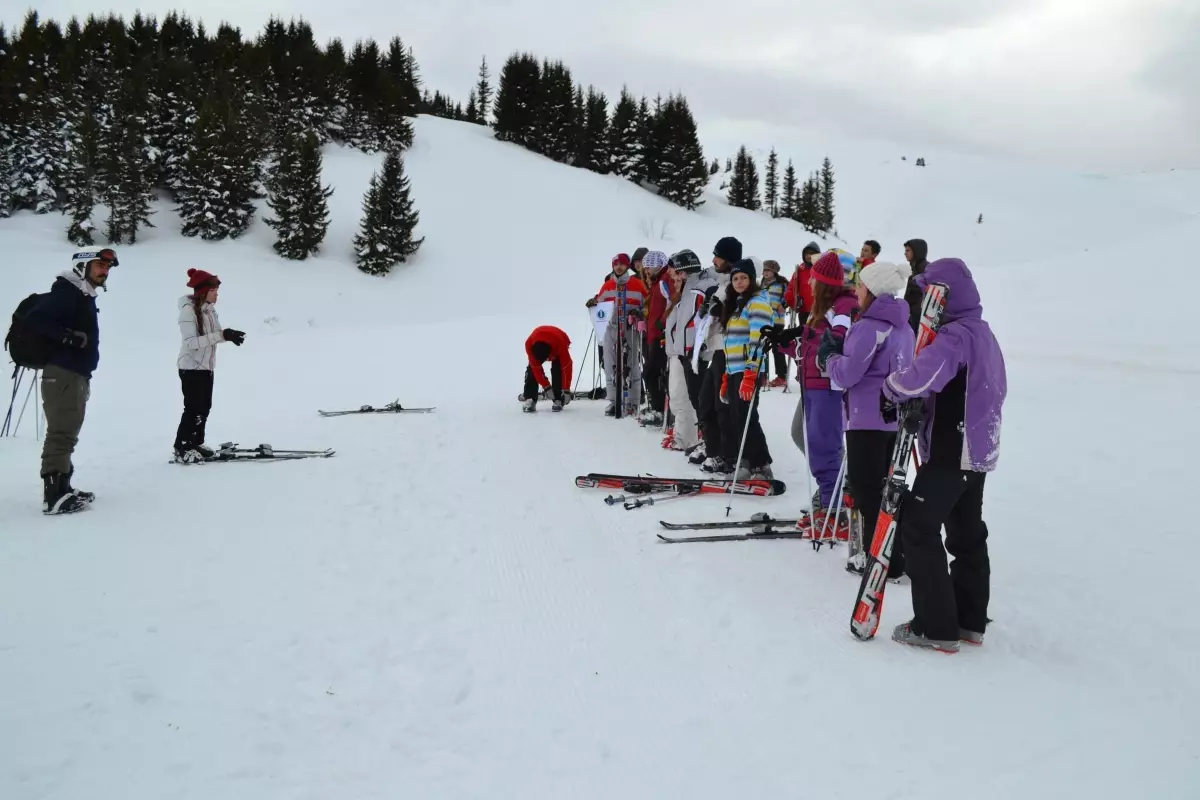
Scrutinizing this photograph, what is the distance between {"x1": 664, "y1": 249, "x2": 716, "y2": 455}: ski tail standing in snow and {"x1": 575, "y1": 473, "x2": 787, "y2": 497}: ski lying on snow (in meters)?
1.11

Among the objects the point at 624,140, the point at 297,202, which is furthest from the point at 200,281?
the point at 624,140

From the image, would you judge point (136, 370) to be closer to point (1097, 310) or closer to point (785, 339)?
point (785, 339)

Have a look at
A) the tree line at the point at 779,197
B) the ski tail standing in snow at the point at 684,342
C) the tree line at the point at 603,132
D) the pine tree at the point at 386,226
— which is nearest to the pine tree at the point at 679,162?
the tree line at the point at 603,132

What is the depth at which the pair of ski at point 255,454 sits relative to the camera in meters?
7.94

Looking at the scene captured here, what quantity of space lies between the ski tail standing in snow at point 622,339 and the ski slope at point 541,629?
613 mm

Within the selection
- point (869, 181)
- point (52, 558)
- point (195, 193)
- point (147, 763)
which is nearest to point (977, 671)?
point (147, 763)

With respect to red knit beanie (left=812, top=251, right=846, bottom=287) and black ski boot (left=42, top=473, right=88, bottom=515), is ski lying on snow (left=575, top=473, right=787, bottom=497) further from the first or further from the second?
black ski boot (left=42, top=473, right=88, bottom=515)

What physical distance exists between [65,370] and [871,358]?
6.14 meters

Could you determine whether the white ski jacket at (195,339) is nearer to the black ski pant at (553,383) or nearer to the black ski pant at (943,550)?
the black ski pant at (553,383)

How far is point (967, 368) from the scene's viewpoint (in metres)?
3.79

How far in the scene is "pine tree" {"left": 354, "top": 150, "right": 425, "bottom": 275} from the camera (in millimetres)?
34875

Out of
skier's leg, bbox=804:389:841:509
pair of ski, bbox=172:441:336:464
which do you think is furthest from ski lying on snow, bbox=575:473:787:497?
pair of ski, bbox=172:441:336:464

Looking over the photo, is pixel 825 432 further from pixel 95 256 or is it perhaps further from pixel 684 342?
pixel 95 256

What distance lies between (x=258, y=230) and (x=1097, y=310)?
1337 inches
